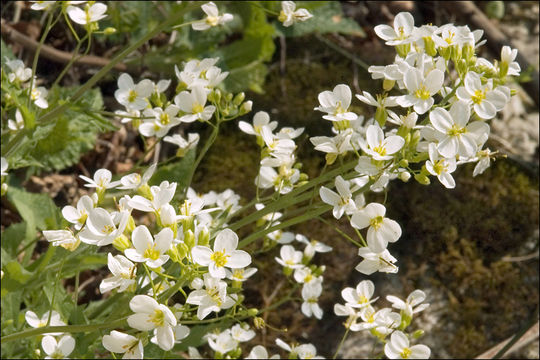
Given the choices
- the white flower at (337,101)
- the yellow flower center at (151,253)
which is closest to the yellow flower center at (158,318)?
the yellow flower center at (151,253)

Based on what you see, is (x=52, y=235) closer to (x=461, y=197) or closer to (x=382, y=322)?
(x=382, y=322)

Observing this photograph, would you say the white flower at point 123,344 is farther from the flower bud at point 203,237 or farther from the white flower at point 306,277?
the white flower at point 306,277

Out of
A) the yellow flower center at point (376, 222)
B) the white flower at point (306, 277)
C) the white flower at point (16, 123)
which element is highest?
the yellow flower center at point (376, 222)

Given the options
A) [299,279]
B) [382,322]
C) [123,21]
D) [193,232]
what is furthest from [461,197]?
[193,232]

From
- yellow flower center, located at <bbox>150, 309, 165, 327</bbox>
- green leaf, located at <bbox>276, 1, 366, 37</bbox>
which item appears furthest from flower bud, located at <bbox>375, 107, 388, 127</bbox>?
green leaf, located at <bbox>276, 1, 366, 37</bbox>

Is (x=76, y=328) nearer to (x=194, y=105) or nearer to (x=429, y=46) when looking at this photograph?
(x=194, y=105)

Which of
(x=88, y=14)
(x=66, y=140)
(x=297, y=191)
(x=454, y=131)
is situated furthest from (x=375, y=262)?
(x=66, y=140)
